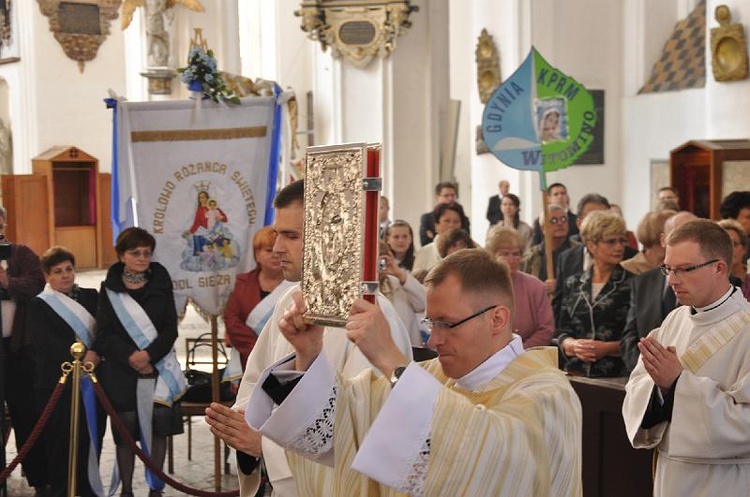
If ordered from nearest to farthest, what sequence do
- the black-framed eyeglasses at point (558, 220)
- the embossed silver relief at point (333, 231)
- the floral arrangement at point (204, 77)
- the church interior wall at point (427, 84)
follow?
the embossed silver relief at point (333, 231), the floral arrangement at point (204, 77), the black-framed eyeglasses at point (558, 220), the church interior wall at point (427, 84)

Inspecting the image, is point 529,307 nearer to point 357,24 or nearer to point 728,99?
point 357,24

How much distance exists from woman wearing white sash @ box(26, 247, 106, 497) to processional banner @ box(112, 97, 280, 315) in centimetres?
55

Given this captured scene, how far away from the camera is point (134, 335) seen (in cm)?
629

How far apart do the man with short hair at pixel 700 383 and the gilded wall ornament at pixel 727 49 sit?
9.39 metres

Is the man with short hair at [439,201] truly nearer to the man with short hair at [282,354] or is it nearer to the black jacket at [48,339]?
the black jacket at [48,339]

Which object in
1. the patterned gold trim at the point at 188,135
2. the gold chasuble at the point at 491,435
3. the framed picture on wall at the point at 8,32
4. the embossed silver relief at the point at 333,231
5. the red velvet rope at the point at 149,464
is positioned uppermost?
the framed picture on wall at the point at 8,32

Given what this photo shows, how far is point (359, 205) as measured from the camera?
2613 millimetres

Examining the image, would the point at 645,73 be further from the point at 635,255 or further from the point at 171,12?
the point at 635,255

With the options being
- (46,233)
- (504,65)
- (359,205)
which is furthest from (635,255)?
(46,233)

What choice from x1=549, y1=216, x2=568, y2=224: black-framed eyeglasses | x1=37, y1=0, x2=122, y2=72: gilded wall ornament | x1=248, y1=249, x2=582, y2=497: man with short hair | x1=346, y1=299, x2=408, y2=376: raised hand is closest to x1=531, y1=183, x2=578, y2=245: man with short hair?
x1=549, y1=216, x2=568, y2=224: black-framed eyeglasses

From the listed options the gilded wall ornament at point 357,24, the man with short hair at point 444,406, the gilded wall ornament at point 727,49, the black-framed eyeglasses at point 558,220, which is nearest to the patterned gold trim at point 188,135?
the black-framed eyeglasses at point 558,220

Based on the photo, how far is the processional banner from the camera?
678cm

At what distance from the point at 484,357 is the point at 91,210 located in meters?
20.8

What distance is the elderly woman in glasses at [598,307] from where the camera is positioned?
5.55m
